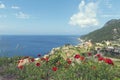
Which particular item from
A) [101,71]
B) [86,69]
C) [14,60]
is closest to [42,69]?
[86,69]

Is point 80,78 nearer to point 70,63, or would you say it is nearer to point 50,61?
point 70,63

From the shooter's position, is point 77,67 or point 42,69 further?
point 42,69

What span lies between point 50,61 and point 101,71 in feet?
14.4

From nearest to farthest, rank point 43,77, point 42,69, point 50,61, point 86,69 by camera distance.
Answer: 1. point 86,69
2. point 43,77
3. point 42,69
4. point 50,61

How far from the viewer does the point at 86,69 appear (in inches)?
397

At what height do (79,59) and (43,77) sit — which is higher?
(79,59)

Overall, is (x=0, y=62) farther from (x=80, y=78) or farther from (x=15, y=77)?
(x=80, y=78)

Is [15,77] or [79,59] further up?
[79,59]

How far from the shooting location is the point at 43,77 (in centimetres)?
1080

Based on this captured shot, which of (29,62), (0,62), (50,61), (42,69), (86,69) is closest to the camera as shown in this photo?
(86,69)

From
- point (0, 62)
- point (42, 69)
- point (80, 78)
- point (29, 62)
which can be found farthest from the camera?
point (0, 62)

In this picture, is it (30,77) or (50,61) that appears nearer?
(30,77)

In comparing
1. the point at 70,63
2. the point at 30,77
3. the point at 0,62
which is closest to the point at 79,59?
the point at 70,63

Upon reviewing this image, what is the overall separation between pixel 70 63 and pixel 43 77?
149 centimetres
